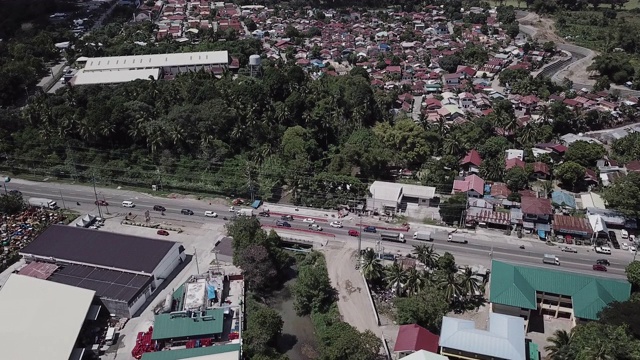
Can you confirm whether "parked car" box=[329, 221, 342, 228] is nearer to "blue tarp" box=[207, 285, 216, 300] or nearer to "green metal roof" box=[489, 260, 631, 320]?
"blue tarp" box=[207, 285, 216, 300]

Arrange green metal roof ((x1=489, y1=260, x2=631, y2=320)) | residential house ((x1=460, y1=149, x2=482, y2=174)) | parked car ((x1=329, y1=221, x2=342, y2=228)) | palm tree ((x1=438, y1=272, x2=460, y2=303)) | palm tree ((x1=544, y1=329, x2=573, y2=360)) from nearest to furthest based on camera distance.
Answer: palm tree ((x1=544, y1=329, x2=573, y2=360)) < green metal roof ((x1=489, y1=260, x2=631, y2=320)) < palm tree ((x1=438, y1=272, x2=460, y2=303)) < parked car ((x1=329, y1=221, x2=342, y2=228)) < residential house ((x1=460, y1=149, x2=482, y2=174))

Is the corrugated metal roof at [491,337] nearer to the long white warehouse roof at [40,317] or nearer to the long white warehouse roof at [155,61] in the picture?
the long white warehouse roof at [40,317]

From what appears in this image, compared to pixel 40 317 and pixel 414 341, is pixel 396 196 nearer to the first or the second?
pixel 414 341

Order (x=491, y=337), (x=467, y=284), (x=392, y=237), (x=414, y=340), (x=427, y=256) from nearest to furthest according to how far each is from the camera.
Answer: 1. (x=491, y=337)
2. (x=414, y=340)
3. (x=467, y=284)
4. (x=427, y=256)
5. (x=392, y=237)

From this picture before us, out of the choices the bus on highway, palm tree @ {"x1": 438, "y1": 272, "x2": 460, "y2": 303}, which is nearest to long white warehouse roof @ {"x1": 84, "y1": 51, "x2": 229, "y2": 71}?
the bus on highway

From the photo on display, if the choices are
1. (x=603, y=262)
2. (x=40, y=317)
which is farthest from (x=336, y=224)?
(x=40, y=317)

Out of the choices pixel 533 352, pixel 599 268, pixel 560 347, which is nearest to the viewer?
pixel 560 347
